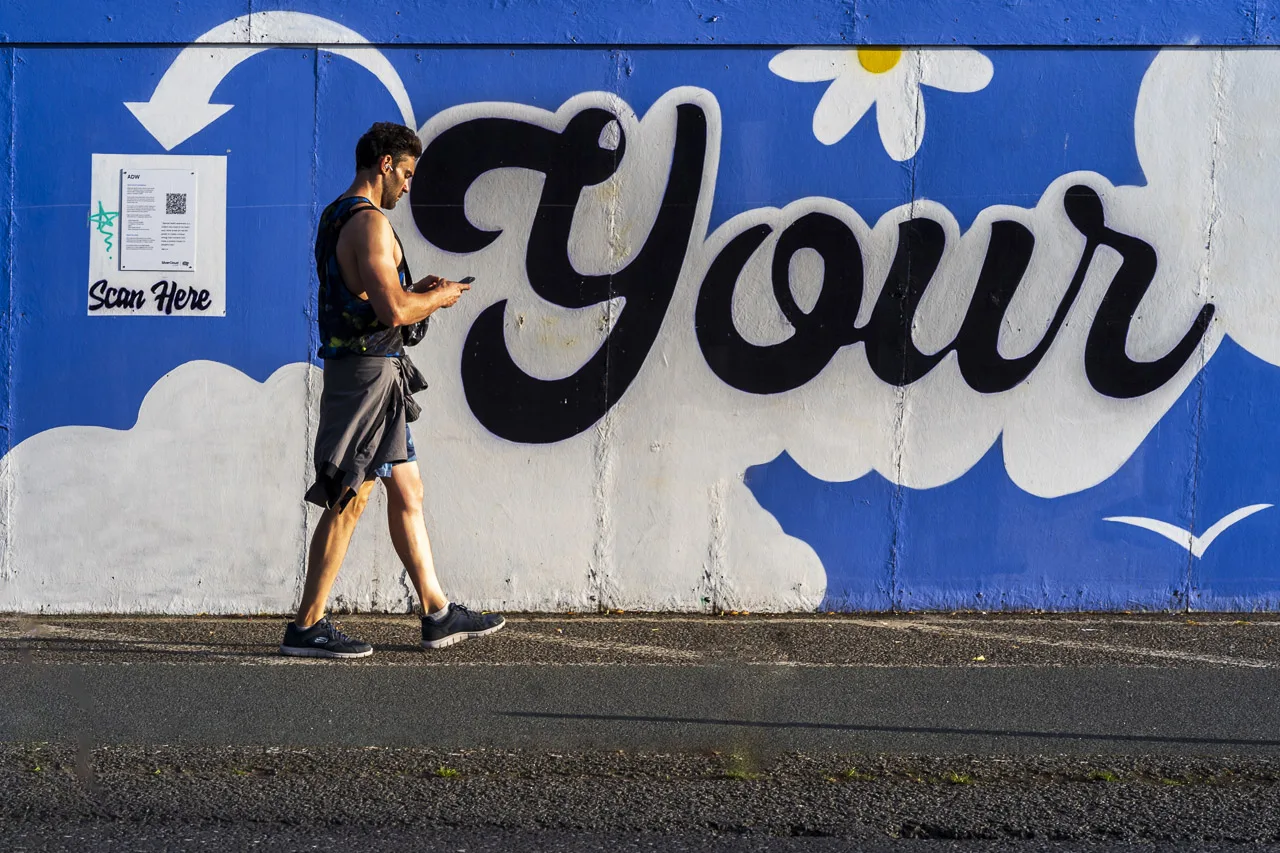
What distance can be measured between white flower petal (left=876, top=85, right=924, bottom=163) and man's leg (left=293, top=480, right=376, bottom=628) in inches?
105

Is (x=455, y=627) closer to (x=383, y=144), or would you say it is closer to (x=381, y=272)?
(x=381, y=272)

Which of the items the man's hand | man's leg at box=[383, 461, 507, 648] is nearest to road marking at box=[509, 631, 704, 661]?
man's leg at box=[383, 461, 507, 648]

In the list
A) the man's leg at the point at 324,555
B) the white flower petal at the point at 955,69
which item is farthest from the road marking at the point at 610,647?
the white flower petal at the point at 955,69

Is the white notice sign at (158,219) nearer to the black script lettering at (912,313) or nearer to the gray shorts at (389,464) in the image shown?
the gray shorts at (389,464)

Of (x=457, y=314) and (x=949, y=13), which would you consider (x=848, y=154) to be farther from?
(x=457, y=314)

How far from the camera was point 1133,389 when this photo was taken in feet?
19.4

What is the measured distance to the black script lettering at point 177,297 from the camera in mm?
5801

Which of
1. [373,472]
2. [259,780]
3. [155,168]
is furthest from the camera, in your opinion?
[155,168]

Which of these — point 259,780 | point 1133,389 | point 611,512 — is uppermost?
point 1133,389

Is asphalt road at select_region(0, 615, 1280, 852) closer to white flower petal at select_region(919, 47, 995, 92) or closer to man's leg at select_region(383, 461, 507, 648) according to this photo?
man's leg at select_region(383, 461, 507, 648)

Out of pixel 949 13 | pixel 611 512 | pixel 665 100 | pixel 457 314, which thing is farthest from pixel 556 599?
pixel 949 13

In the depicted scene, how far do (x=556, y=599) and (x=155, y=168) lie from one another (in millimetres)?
2524

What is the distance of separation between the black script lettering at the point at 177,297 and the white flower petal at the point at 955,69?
324 centimetres

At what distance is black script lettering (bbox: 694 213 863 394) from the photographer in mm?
5875
